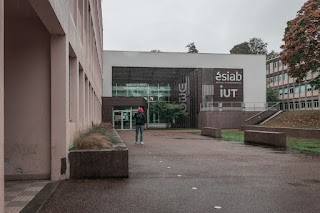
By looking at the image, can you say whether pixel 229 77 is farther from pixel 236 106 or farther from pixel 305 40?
pixel 305 40

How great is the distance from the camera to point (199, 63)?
4653 cm

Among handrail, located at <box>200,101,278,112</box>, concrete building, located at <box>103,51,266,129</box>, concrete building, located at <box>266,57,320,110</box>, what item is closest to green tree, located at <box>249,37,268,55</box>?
concrete building, located at <box>266,57,320,110</box>

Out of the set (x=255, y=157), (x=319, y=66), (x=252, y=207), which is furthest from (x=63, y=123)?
(x=319, y=66)

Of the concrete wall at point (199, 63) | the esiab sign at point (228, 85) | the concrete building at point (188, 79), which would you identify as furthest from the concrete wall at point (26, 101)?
the esiab sign at point (228, 85)

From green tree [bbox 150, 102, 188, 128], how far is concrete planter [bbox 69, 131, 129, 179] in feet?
117

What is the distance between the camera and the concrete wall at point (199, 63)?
4534 cm

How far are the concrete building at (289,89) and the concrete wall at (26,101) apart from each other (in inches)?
2398

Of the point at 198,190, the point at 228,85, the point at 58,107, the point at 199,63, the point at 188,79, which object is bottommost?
the point at 198,190

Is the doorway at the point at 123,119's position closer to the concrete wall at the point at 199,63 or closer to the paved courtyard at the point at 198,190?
the concrete wall at the point at 199,63

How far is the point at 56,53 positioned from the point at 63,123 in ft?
4.80

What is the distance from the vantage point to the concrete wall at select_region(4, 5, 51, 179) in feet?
24.6

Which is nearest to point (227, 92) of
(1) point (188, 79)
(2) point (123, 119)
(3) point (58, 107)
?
(1) point (188, 79)

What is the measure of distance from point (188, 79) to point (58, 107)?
133 ft

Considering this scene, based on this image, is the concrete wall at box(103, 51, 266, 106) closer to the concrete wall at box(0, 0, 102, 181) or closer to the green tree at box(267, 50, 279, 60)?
the green tree at box(267, 50, 279, 60)
